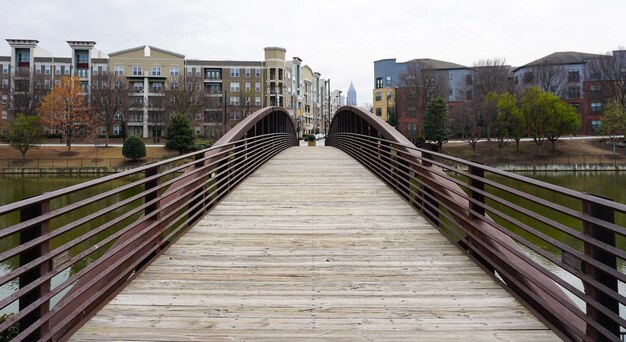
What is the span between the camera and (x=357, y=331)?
2877 millimetres

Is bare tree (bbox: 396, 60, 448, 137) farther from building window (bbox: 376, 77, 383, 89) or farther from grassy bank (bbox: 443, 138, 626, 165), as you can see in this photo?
building window (bbox: 376, 77, 383, 89)

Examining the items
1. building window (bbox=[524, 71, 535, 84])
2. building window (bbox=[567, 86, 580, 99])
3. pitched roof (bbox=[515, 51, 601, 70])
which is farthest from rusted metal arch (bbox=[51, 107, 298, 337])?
pitched roof (bbox=[515, 51, 601, 70])

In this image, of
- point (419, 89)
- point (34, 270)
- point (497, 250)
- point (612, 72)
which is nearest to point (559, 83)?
point (612, 72)

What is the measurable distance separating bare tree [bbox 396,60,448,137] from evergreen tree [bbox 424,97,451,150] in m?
8.46

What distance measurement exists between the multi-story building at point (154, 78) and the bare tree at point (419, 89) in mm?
14959

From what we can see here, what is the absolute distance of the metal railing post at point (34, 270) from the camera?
252cm

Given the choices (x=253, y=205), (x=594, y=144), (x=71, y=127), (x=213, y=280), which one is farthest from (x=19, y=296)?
(x=594, y=144)

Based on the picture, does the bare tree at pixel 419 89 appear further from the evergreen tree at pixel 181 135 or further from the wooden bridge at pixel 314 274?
the wooden bridge at pixel 314 274

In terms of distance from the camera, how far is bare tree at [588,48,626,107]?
170ft

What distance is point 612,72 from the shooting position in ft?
175

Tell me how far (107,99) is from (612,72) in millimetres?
65062

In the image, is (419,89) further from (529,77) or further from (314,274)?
(314,274)

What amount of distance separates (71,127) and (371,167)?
47.0m

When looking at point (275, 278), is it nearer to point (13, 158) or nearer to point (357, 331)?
point (357, 331)
